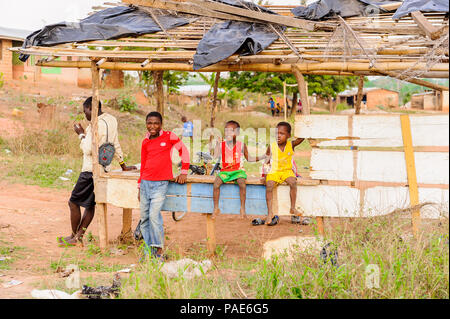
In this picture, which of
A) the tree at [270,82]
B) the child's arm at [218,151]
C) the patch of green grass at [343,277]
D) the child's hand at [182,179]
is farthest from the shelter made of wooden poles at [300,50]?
the tree at [270,82]

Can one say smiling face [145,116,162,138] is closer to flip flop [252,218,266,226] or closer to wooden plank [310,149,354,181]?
wooden plank [310,149,354,181]

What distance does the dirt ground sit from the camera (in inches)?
219

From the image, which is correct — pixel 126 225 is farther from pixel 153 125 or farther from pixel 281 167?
pixel 281 167

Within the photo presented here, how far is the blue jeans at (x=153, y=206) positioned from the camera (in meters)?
5.66

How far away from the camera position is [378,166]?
207 inches

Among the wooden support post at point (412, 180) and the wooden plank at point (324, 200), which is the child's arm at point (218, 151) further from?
the wooden support post at point (412, 180)

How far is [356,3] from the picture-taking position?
21.8 feet

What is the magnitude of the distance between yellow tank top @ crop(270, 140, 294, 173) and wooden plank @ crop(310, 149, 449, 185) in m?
0.34

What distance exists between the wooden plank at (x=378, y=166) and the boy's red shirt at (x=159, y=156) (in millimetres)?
1514

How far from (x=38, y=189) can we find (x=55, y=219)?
1.95m

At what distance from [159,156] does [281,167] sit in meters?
1.37

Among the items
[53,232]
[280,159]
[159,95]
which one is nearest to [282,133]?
[280,159]

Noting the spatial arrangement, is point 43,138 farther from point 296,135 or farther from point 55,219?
point 296,135
